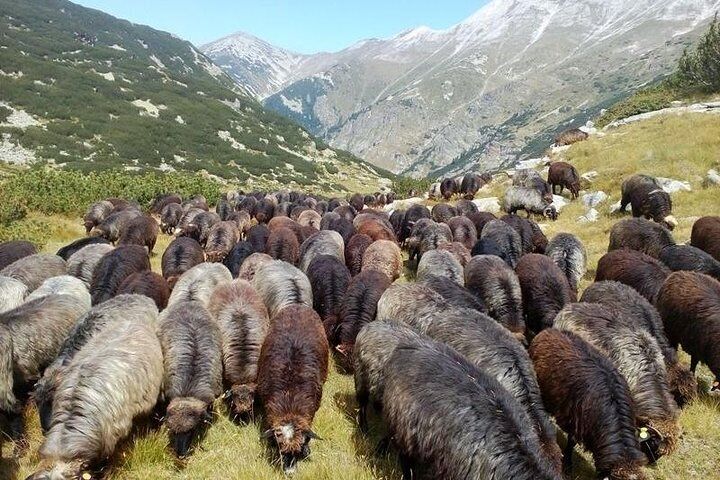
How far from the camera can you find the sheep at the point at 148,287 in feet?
34.5

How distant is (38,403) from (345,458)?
475 cm

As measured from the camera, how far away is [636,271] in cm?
1108

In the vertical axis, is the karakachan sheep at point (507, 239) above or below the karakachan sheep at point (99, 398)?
below

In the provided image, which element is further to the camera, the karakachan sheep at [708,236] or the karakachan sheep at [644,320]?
the karakachan sheep at [708,236]

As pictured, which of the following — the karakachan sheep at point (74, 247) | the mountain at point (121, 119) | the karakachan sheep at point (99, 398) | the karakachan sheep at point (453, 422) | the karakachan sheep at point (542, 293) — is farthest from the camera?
the mountain at point (121, 119)

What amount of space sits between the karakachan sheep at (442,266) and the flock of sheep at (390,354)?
76mm

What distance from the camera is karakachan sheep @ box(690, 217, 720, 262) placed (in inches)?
521

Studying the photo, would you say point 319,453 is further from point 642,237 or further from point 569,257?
point 642,237

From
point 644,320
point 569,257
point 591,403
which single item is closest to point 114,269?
point 591,403

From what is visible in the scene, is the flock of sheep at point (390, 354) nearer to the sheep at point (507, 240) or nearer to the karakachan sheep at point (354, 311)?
the karakachan sheep at point (354, 311)

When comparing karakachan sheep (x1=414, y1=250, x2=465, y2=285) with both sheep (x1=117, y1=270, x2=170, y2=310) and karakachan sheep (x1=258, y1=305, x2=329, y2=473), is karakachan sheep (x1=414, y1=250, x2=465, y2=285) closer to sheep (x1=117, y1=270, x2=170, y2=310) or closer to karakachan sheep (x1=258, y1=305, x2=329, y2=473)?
karakachan sheep (x1=258, y1=305, x2=329, y2=473)

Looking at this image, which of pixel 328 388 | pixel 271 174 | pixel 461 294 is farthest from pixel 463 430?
pixel 271 174

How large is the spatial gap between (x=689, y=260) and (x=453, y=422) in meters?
9.46

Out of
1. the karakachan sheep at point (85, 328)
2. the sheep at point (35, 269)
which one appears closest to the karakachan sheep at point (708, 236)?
the karakachan sheep at point (85, 328)
